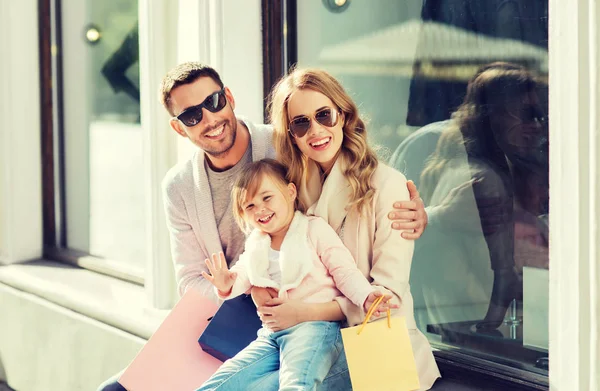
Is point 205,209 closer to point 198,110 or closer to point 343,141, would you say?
point 198,110

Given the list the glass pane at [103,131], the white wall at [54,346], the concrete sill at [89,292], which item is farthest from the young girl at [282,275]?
the glass pane at [103,131]

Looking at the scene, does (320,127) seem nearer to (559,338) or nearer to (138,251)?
(559,338)

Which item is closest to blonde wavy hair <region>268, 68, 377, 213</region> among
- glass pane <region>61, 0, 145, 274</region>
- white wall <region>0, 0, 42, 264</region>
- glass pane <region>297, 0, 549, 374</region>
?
glass pane <region>297, 0, 549, 374</region>

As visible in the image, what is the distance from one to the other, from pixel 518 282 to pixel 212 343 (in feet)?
3.62

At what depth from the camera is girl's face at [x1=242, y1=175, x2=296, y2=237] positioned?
259cm

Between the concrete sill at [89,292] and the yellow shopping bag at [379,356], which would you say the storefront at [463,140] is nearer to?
the concrete sill at [89,292]

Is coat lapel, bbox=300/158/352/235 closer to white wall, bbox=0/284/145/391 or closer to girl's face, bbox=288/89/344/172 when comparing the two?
girl's face, bbox=288/89/344/172

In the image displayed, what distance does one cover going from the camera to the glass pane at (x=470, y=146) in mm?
2865

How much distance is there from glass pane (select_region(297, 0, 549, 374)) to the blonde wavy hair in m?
0.56

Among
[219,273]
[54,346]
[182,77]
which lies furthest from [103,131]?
[219,273]

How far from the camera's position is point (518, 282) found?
2.96 metres

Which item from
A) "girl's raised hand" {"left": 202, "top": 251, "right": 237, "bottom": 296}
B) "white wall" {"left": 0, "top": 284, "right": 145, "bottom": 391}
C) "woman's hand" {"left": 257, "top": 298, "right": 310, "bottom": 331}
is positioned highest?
"girl's raised hand" {"left": 202, "top": 251, "right": 237, "bottom": 296}

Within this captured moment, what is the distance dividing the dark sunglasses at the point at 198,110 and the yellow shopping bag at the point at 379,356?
0.96 m

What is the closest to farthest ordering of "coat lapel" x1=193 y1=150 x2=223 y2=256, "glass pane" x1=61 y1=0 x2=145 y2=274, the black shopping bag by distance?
the black shopping bag → "coat lapel" x1=193 y1=150 x2=223 y2=256 → "glass pane" x1=61 y1=0 x2=145 y2=274
